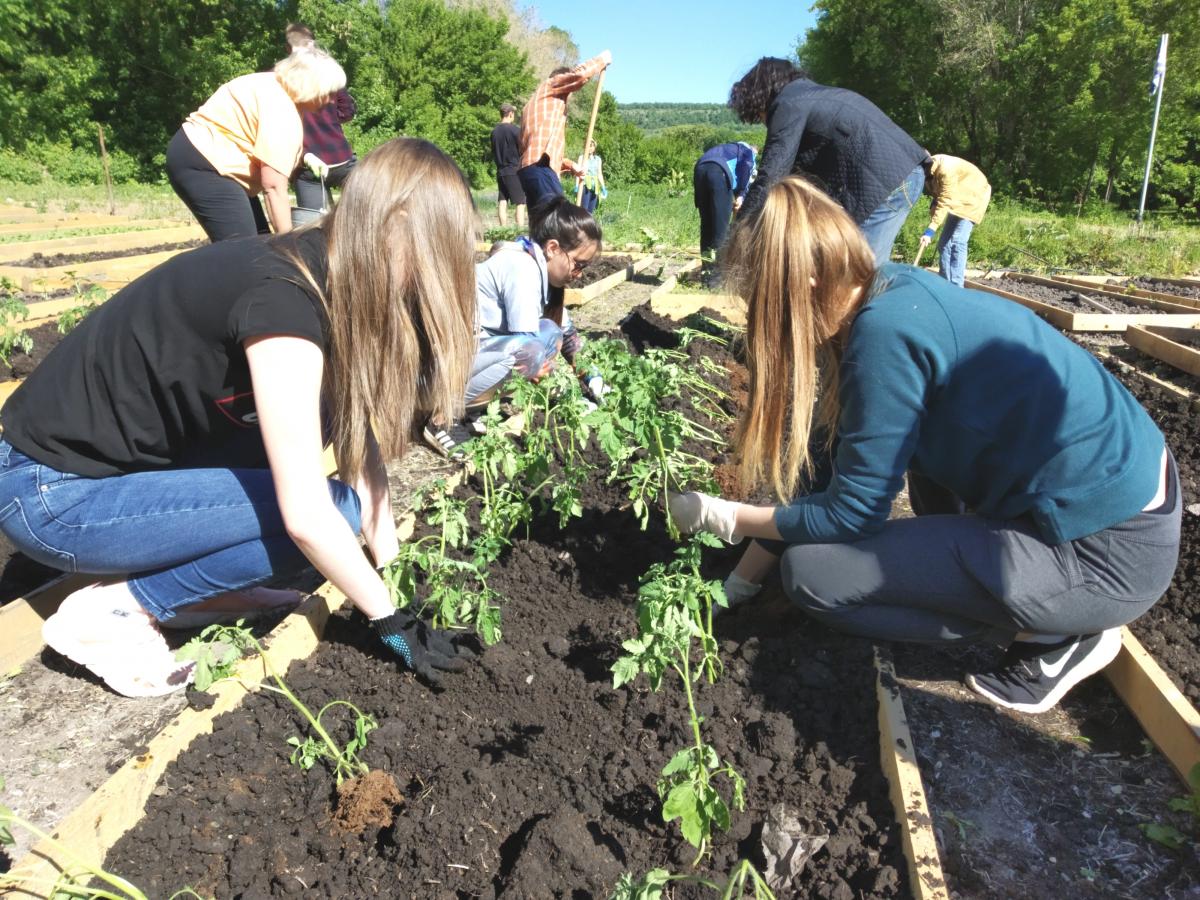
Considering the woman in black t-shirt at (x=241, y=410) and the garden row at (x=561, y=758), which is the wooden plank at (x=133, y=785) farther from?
the woman in black t-shirt at (x=241, y=410)

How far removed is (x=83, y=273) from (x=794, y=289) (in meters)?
7.50

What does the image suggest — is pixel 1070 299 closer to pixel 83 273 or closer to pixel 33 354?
pixel 33 354

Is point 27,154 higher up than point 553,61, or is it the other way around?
point 553,61

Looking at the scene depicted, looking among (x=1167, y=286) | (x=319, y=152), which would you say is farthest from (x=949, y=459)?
(x=1167, y=286)

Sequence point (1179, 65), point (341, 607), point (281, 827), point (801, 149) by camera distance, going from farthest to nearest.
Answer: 1. point (1179, 65)
2. point (801, 149)
3. point (341, 607)
4. point (281, 827)

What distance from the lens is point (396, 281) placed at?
5.75ft

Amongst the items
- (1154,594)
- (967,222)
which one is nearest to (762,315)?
(1154,594)

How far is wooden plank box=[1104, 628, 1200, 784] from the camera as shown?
6.35 feet

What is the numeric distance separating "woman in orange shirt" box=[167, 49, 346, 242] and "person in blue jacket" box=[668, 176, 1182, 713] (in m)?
2.68

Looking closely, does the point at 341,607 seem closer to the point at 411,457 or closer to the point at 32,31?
the point at 411,457

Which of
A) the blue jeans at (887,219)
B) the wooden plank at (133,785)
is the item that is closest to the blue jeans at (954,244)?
the blue jeans at (887,219)

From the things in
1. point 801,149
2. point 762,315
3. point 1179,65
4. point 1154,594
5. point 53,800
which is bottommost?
point 53,800

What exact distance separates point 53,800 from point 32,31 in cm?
2799

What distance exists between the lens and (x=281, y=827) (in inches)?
69.1
